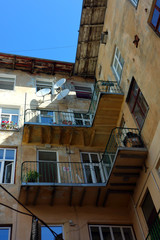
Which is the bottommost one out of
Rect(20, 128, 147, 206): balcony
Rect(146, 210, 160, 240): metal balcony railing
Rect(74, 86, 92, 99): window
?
Rect(146, 210, 160, 240): metal balcony railing

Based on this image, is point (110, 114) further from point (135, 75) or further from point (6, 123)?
point (6, 123)

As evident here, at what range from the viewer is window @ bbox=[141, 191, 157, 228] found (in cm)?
1207

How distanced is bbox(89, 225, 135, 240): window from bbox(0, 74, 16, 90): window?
9.77 metres

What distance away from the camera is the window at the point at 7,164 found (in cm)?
1380

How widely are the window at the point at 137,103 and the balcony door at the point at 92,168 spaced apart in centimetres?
292

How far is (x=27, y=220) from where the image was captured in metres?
12.3

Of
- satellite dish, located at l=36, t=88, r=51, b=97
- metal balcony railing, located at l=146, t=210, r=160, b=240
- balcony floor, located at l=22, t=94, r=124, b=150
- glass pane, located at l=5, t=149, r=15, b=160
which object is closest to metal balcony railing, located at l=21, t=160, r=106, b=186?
glass pane, located at l=5, t=149, r=15, b=160

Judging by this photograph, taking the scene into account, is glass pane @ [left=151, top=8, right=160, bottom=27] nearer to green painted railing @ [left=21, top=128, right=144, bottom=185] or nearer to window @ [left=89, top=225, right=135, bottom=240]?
green painted railing @ [left=21, top=128, right=144, bottom=185]

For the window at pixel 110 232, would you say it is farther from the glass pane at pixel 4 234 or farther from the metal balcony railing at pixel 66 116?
the metal balcony railing at pixel 66 116

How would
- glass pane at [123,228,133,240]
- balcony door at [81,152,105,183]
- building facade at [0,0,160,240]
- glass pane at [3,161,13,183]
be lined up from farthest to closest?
balcony door at [81,152,105,183], glass pane at [3,161,13,183], glass pane at [123,228,133,240], building facade at [0,0,160,240]

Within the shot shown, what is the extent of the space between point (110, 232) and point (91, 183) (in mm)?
1978

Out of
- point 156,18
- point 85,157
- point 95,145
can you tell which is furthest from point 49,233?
point 156,18

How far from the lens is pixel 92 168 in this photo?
1495cm

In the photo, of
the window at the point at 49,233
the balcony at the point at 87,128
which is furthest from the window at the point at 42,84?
the window at the point at 49,233
